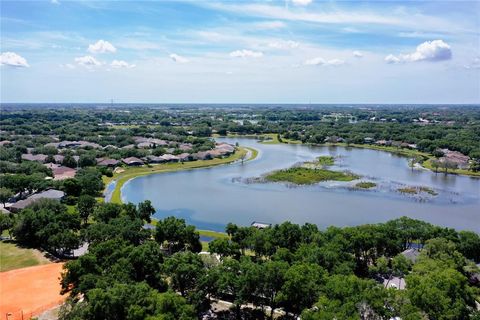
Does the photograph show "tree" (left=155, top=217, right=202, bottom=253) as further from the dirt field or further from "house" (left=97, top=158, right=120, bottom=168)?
"house" (left=97, top=158, right=120, bottom=168)

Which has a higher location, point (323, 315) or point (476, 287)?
point (323, 315)

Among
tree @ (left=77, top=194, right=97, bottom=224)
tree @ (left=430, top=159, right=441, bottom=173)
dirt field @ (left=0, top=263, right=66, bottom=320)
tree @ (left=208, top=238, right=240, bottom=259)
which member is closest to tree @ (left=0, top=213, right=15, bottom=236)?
tree @ (left=77, top=194, right=97, bottom=224)

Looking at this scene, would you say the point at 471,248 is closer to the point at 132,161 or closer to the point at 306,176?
the point at 306,176

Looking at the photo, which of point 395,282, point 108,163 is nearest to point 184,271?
point 395,282

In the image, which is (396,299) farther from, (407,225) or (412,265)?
(407,225)

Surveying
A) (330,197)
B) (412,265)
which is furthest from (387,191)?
(412,265)

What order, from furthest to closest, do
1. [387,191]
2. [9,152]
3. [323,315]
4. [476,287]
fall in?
[9,152] → [387,191] → [476,287] → [323,315]

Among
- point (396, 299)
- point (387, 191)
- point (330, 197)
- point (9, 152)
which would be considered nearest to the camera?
point (396, 299)
